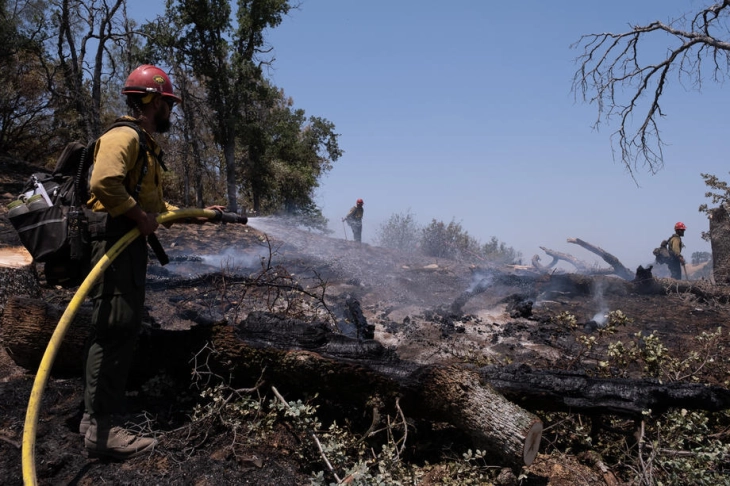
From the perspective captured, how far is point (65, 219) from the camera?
270 cm

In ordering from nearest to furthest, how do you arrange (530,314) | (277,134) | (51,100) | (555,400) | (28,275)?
(555,400), (28,275), (530,314), (51,100), (277,134)

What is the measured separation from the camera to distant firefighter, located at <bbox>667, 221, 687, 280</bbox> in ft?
42.7

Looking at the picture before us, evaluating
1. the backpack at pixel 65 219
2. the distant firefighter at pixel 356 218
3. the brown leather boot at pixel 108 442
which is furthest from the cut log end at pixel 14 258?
the distant firefighter at pixel 356 218

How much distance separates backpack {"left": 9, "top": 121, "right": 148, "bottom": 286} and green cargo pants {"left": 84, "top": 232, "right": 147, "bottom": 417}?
0.14m

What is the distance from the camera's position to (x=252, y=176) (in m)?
20.5

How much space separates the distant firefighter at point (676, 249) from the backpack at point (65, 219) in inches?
575

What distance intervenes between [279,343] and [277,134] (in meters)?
20.8

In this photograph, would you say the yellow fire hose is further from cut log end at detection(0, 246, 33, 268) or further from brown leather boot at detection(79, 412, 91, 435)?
cut log end at detection(0, 246, 33, 268)

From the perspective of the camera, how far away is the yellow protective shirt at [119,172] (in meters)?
2.47

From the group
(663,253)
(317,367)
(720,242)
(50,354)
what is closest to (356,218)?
(663,253)

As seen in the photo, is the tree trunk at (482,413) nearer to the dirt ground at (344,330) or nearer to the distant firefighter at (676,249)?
the dirt ground at (344,330)

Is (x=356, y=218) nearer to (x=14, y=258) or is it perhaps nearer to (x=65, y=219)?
(x=14, y=258)

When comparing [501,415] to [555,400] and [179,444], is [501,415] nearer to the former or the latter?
[555,400]

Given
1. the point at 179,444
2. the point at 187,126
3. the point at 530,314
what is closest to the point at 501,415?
the point at 179,444
